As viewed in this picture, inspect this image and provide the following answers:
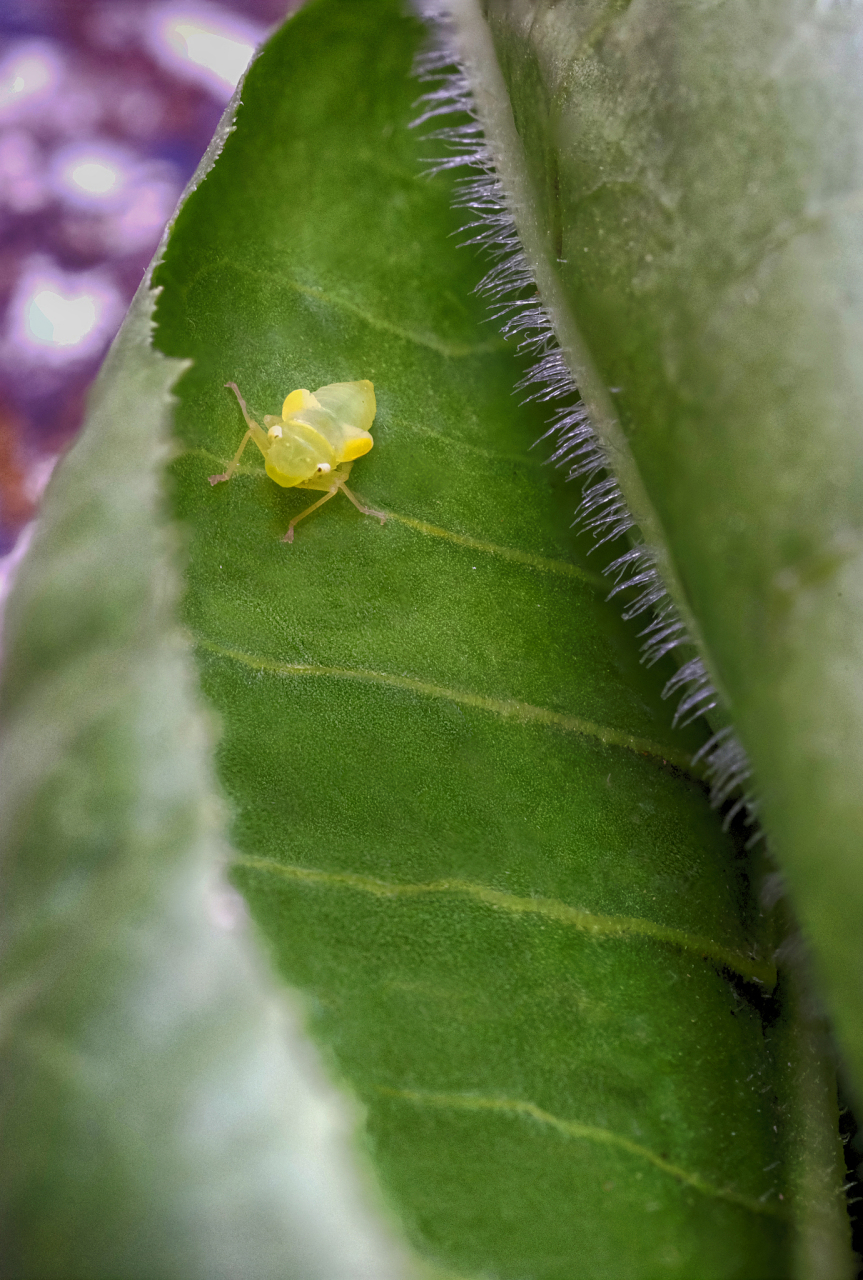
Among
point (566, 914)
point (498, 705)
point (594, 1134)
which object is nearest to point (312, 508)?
point (498, 705)

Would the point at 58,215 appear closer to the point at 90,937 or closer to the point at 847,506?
the point at 90,937

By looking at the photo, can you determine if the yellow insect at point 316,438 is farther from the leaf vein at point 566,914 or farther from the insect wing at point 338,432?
the leaf vein at point 566,914

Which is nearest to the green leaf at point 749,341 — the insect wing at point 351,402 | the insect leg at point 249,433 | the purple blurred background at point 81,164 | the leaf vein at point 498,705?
the leaf vein at point 498,705

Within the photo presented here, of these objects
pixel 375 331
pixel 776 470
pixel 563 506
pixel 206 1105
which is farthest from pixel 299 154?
pixel 206 1105

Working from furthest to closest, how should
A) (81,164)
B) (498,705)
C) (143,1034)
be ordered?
(81,164)
(498,705)
(143,1034)

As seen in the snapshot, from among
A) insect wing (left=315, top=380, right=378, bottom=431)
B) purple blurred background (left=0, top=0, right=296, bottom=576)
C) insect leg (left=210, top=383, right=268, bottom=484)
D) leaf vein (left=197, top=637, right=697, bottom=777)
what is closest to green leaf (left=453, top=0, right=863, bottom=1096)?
leaf vein (left=197, top=637, right=697, bottom=777)

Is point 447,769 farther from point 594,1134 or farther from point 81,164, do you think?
point 81,164
